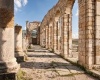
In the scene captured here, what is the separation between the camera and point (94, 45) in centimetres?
694

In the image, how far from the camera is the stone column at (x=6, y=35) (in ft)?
17.0

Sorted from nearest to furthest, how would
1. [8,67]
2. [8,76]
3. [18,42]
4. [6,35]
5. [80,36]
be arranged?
[8,76] < [8,67] < [6,35] < [80,36] < [18,42]

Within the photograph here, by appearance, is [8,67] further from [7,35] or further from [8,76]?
[7,35]

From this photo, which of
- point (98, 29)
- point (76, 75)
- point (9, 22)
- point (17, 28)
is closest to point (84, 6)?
point (98, 29)

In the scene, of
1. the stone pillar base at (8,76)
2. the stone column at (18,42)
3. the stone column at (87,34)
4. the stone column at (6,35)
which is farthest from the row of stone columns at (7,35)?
the stone column at (18,42)

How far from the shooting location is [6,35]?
209 inches

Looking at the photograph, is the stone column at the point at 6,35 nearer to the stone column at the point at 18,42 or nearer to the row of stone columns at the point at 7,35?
the row of stone columns at the point at 7,35

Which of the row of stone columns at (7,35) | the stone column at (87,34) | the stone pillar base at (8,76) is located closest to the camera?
the stone pillar base at (8,76)

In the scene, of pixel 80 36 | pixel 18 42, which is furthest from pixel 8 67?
pixel 18 42

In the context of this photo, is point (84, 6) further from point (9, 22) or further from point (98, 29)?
point (9, 22)

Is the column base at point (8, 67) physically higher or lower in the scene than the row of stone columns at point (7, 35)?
lower

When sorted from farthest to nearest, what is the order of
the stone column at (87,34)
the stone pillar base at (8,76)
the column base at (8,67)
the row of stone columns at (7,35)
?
the stone column at (87,34)
the row of stone columns at (7,35)
the column base at (8,67)
the stone pillar base at (8,76)

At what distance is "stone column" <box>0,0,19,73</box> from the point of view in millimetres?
5180

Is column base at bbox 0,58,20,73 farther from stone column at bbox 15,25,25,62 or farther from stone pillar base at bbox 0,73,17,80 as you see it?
stone column at bbox 15,25,25,62
